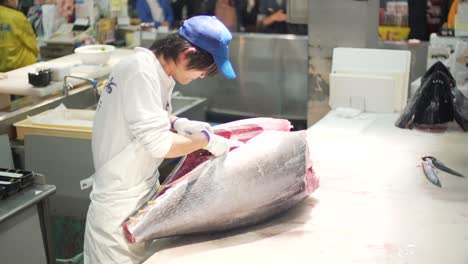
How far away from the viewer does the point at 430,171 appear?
2607 millimetres

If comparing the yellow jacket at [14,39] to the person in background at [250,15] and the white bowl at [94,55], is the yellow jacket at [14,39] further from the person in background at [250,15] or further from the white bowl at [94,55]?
the person in background at [250,15]

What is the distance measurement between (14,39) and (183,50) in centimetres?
420

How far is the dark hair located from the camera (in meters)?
2.05

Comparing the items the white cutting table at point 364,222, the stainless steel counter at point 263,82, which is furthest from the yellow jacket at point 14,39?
the white cutting table at point 364,222

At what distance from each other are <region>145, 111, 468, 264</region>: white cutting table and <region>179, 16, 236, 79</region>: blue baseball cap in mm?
612

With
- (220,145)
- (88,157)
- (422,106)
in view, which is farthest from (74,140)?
(422,106)

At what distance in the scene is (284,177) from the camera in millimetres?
2148

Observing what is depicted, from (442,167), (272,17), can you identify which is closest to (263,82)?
(272,17)

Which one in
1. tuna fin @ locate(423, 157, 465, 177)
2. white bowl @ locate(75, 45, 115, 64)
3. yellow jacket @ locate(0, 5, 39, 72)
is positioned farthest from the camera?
yellow jacket @ locate(0, 5, 39, 72)

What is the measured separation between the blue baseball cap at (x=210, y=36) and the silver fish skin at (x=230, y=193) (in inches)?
12.9

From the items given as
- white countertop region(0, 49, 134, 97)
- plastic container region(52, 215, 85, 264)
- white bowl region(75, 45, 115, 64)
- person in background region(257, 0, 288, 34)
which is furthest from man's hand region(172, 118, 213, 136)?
person in background region(257, 0, 288, 34)

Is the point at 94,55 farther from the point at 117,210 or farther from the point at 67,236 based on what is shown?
the point at 117,210

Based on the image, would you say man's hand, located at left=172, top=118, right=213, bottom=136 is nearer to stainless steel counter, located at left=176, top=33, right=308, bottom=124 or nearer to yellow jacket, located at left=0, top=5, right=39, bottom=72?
stainless steel counter, located at left=176, top=33, right=308, bottom=124

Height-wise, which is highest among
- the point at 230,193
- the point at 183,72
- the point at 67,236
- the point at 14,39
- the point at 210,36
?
the point at 210,36
